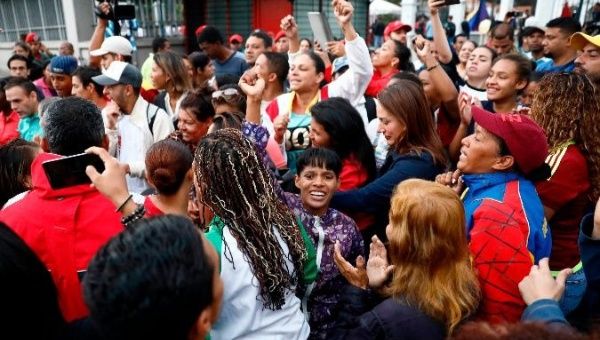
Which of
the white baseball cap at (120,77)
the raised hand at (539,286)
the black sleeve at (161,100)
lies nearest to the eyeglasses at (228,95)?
the white baseball cap at (120,77)

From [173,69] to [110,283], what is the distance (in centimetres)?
371

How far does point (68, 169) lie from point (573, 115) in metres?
2.59

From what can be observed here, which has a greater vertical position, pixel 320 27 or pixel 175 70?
pixel 320 27

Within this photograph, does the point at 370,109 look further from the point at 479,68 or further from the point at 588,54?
the point at 588,54

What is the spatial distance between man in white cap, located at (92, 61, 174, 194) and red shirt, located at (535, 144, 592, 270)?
9.13ft

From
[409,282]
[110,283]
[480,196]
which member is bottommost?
[409,282]

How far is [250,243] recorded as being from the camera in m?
1.62

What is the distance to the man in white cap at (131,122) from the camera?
137 inches

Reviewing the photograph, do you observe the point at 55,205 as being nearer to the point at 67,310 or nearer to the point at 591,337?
the point at 67,310

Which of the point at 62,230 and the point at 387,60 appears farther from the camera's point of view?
the point at 387,60

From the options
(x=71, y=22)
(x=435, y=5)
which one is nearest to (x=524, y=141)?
(x=435, y=5)

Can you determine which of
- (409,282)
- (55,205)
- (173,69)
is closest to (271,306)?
(409,282)

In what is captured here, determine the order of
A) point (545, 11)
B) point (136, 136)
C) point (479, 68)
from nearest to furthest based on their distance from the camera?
point (136, 136), point (479, 68), point (545, 11)

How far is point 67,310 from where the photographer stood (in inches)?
65.7
